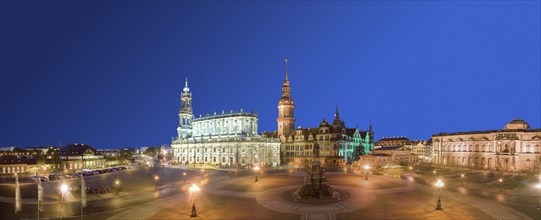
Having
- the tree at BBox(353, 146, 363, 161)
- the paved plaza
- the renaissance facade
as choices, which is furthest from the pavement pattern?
the tree at BBox(353, 146, 363, 161)

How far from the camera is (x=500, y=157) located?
7244 centimetres

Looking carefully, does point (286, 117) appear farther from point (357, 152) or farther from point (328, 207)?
point (328, 207)

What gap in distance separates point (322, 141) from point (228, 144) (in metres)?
30.5

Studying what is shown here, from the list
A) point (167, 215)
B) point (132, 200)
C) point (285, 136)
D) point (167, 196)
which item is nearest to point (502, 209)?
point (167, 215)

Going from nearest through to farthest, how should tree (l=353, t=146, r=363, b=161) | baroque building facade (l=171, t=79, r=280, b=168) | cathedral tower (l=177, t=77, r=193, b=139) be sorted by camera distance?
baroque building facade (l=171, t=79, r=280, b=168)
tree (l=353, t=146, r=363, b=161)
cathedral tower (l=177, t=77, r=193, b=139)

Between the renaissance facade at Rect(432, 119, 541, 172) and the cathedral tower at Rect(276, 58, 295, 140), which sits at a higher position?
the cathedral tower at Rect(276, 58, 295, 140)

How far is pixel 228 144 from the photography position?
101125mm

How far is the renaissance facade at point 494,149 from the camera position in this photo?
68000 millimetres

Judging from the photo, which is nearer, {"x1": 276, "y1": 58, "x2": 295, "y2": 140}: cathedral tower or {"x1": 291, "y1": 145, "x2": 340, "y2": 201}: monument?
{"x1": 291, "y1": 145, "x2": 340, "y2": 201}: monument

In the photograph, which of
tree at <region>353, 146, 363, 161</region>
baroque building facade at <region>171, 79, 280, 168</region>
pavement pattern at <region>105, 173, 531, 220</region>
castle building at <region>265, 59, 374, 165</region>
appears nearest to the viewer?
pavement pattern at <region>105, 173, 531, 220</region>

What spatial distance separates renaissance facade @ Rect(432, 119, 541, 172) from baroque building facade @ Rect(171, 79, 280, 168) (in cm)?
5017

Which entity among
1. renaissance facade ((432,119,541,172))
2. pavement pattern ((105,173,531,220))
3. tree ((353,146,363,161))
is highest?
renaissance facade ((432,119,541,172))

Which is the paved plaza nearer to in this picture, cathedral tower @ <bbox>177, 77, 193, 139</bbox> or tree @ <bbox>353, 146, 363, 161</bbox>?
tree @ <bbox>353, 146, 363, 161</bbox>

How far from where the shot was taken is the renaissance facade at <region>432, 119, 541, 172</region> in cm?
6800
